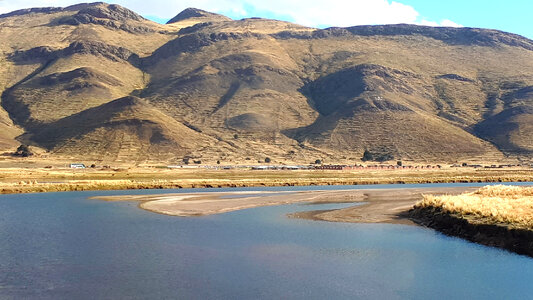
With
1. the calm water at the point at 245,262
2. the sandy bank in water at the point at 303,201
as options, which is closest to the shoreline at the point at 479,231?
the calm water at the point at 245,262

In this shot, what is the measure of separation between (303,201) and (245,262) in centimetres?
3780

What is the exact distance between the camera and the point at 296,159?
180750 mm

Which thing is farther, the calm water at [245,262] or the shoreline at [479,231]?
the shoreline at [479,231]

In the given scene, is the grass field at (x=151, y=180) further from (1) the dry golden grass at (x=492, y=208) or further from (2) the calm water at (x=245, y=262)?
(1) the dry golden grass at (x=492, y=208)

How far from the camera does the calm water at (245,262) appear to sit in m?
28.5

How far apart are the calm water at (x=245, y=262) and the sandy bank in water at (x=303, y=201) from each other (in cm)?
505

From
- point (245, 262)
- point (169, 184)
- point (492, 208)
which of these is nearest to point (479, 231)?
point (492, 208)

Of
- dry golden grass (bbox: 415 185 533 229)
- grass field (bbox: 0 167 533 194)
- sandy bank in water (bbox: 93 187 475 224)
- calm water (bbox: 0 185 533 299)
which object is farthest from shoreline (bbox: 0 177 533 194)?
dry golden grass (bbox: 415 185 533 229)

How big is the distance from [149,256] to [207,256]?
3.82 meters

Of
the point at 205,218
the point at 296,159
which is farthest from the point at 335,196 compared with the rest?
the point at 296,159

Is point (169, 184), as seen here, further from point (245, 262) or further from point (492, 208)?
point (245, 262)

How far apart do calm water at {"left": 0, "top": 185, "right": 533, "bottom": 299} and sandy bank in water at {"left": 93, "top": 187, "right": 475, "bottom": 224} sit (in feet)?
16.6

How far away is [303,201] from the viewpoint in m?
72.0

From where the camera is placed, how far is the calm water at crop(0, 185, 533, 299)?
28.5 m
